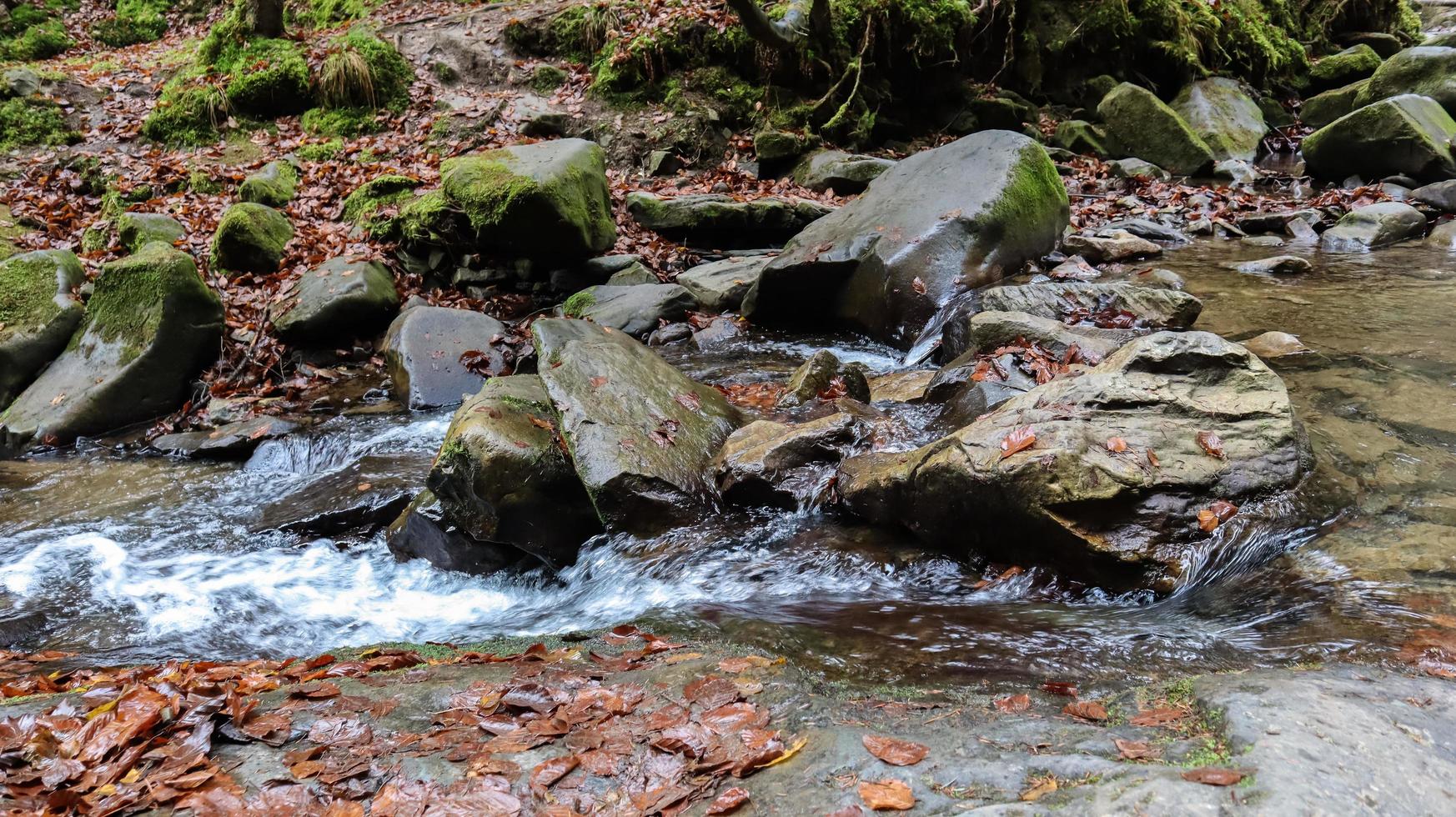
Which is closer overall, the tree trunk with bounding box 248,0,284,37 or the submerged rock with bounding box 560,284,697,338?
the submerged rock with bounding box 560,284,697,338

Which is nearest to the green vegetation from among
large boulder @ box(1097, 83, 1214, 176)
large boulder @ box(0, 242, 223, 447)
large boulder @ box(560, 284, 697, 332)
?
large boulder @ box(0, 242, 223, 447)

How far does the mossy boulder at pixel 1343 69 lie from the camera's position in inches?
591

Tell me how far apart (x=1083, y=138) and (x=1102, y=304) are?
787 centimetres

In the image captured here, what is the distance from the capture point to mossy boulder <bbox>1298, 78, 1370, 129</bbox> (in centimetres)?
1321

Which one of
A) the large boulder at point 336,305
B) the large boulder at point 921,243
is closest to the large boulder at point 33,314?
the large boulder at point 336,305

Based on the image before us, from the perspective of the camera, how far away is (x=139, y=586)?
13.6 ft

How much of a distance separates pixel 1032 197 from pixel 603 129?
6478 mm

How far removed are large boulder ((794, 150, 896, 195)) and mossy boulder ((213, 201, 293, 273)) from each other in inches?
245

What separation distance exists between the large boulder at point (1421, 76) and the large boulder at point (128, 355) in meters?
15.1

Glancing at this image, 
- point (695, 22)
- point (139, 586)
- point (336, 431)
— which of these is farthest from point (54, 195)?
point (695, 22)

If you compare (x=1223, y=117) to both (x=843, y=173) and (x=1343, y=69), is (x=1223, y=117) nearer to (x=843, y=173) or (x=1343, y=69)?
(x=1343, y=69)

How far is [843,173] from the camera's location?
10.2 m

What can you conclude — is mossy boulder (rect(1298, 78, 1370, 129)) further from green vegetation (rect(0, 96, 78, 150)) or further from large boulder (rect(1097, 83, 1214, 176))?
green vegetation (rect(0, 96, 78, 150))

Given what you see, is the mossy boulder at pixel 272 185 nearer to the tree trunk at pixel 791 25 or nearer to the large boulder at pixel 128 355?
the large boulder at pixel 128 355
